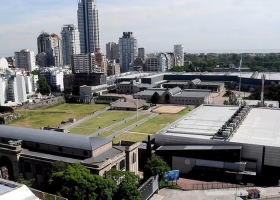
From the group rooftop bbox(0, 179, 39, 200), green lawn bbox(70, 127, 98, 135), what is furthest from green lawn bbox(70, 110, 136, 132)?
rooftop bbox(0, 179, 39, 200)

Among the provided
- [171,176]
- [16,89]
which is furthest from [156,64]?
[171,176]

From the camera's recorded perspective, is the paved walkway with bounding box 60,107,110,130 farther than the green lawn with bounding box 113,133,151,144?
Yes

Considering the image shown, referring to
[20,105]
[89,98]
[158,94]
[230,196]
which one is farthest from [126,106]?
[230,196]

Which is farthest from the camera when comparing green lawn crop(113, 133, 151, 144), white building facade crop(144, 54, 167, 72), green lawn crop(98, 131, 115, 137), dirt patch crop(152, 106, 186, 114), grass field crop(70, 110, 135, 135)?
white building facade crop(144, 54, 167, 72)

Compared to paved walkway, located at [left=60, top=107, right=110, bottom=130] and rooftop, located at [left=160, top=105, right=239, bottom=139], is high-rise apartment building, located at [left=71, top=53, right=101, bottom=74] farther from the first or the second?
rooftop, located at [left=160, top=105, right=239, bottom=139]

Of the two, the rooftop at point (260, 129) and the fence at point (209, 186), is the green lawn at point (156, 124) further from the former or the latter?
the fence at point (209, 186)

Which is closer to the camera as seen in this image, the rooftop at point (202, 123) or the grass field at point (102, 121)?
the rooftop at point (202, 123)

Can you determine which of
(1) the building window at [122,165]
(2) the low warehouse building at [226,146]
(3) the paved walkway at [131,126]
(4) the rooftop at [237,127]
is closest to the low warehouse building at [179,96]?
(3) the paved walkway at [131,126]
